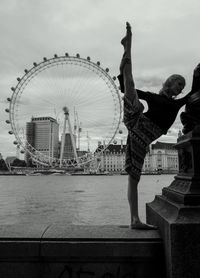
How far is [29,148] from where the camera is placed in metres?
55.7

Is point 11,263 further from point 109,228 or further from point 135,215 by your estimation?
point 135,215

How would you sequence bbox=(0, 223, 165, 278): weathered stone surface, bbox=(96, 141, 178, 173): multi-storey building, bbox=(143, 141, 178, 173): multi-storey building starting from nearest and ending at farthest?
bbox=(0, 223, 165, 278): weathered stone surface, bbox=(96, 141, 178, 173): multi-storey building, bbox=(143, 141, 178, 173): multi-storey building

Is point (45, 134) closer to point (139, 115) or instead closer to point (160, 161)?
point (139, 115)

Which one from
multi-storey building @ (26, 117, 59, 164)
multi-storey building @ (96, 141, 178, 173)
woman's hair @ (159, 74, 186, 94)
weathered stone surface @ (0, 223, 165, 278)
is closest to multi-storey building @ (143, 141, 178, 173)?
multi-storey building @ (96, 141, 178, 173)

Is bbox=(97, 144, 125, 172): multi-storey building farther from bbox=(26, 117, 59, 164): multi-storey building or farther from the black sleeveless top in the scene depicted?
the black sleeveless top

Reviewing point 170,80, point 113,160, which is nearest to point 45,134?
point 113,160

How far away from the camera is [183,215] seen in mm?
2537

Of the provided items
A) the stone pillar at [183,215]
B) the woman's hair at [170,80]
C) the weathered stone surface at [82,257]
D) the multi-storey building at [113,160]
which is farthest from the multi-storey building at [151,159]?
the weathered stone surface at [82,257]

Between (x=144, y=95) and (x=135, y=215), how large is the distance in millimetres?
1036

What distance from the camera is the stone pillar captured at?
7.85ft

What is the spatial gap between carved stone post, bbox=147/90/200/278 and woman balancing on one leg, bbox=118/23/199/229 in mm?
154

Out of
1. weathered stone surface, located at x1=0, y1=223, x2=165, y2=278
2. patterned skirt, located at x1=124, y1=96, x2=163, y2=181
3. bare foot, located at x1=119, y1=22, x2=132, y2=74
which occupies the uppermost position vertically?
bare foot, located at x1=119, y1=22, x2=132, y2=74

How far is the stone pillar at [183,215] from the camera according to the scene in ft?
7.85

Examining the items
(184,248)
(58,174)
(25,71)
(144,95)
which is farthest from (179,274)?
(58,174)
